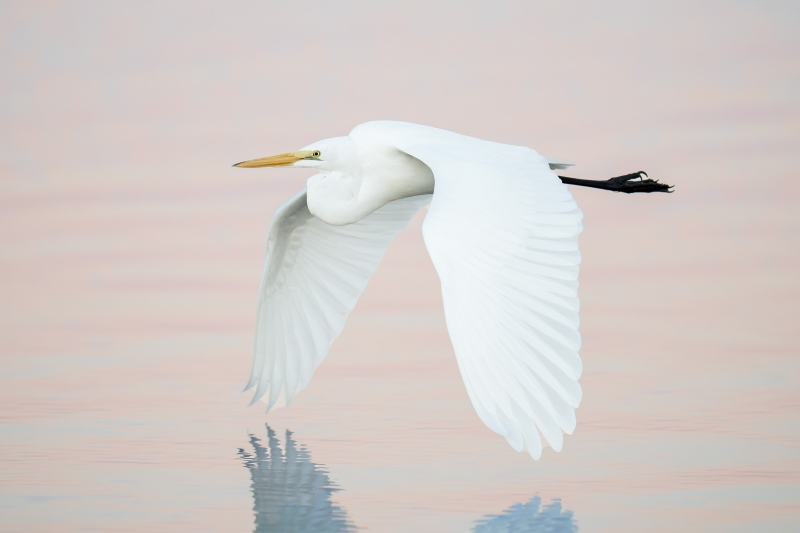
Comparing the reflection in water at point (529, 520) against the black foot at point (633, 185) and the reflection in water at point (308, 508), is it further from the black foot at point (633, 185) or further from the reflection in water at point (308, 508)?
the black foot at point (633, 185)

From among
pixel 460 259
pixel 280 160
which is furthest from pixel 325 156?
pixel 460 259

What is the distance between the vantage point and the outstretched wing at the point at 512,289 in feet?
9.84

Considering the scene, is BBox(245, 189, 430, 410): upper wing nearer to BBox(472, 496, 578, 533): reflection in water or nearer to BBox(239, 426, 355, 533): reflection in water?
BBox(239, 426, 355, 533): reflection in water

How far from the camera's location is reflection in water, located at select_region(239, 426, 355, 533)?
11.2 feet

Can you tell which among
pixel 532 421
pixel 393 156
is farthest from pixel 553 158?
pixel 532 421

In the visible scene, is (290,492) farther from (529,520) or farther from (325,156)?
(325,156)

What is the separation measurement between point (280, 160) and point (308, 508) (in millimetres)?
1839

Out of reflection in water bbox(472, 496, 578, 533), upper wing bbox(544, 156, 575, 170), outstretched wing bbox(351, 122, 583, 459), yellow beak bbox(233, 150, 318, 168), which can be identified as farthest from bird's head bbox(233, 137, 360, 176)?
reflection in water bbox(472, 496, 578, 533)

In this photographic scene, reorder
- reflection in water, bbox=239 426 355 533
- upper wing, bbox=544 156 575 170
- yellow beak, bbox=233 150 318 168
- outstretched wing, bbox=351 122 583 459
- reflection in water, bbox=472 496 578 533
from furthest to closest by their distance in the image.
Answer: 1. upper wing, bbox=544 156 575 170
2. yellow beak, bbox=233 150 318 168
3. reflection in water, bbox=239 426 355 533
4. reflection in water, bbox=472 496 578 533
5. outstretched wing, bbox=351 122 583 459

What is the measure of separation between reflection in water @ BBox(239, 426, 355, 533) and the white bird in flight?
74 centimetres

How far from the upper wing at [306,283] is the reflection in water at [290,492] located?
0.76 m

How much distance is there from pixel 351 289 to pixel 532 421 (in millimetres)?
2691

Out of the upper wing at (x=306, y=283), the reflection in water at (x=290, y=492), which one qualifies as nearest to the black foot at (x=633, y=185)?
the upper wing at (x=306, y=283)

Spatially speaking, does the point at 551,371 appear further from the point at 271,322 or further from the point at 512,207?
the point at 271,322
